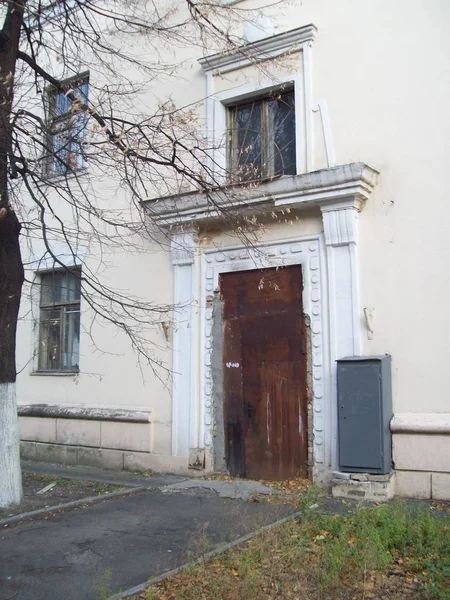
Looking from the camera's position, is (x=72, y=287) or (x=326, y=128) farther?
(x=72, y=287)

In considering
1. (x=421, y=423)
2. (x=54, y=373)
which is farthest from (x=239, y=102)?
(x=54, y=373)

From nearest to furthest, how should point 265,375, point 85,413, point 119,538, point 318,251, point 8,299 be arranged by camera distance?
point 119,538
point 8,299
point 318,251
point 265,375
point 85,413

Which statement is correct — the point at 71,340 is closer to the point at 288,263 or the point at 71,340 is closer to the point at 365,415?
the point at 288,263

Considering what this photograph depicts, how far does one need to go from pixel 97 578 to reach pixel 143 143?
455 cm

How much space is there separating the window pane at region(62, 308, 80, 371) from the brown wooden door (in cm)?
316

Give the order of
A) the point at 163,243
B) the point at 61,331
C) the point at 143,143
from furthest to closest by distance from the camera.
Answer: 1. the point at 61,331
2. the point at 163,243
3. the point at 143,143

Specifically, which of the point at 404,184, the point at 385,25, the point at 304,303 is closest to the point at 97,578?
the point at 304,303

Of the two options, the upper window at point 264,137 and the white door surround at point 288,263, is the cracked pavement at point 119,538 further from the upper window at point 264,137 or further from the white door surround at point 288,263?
the upper window at point 264,137

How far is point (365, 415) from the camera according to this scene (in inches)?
267

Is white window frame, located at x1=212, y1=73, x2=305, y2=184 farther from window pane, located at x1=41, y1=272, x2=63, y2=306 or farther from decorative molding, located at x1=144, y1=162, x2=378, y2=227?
window pane, located at x1=41, y1=272, x2=63, y2=306

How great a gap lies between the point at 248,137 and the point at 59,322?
15.3 ft

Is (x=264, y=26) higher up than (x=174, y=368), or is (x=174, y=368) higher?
(x=264, y=26)

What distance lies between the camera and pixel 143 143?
6.93 meters

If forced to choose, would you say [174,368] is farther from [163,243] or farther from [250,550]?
[250,550]
